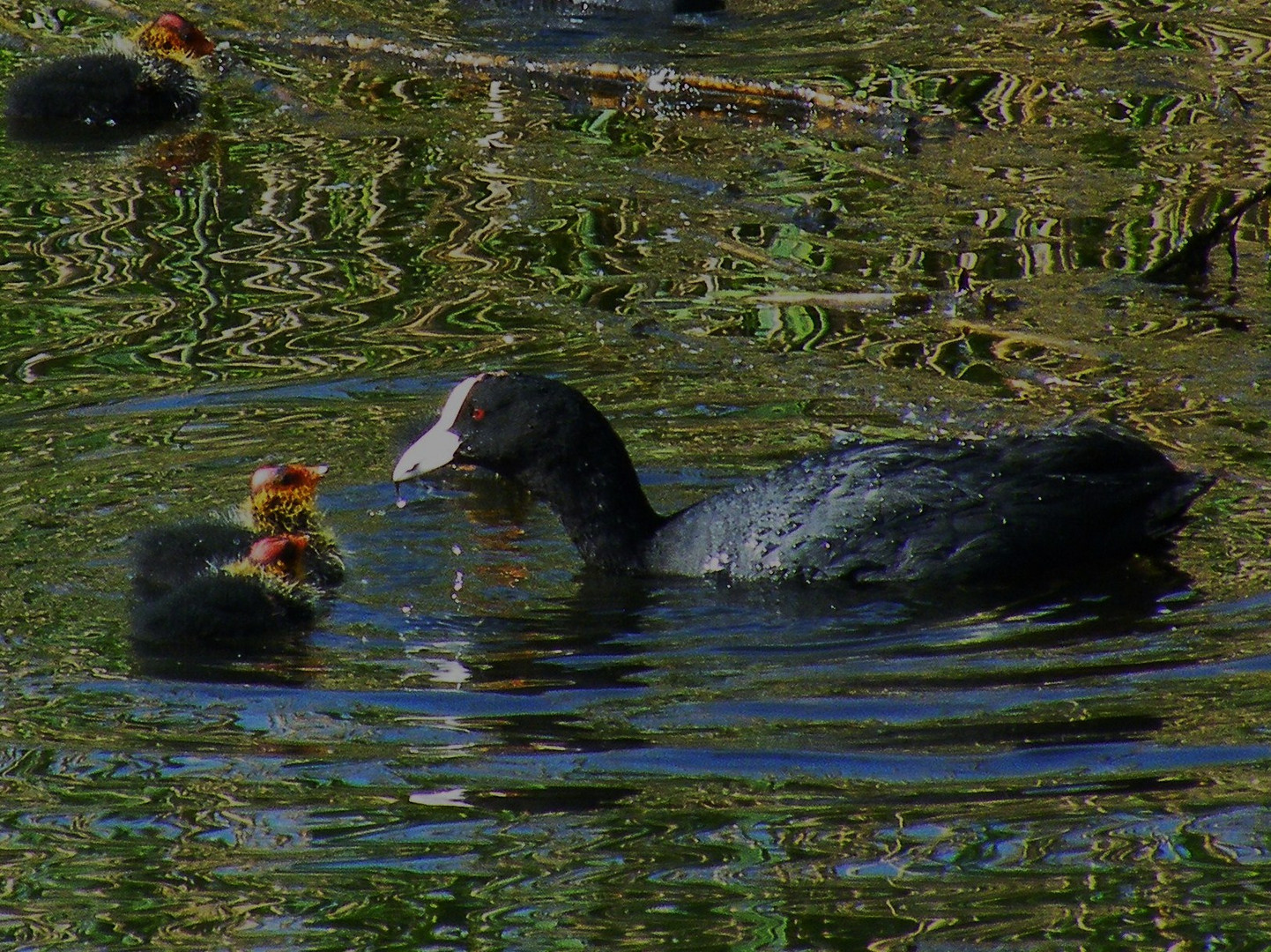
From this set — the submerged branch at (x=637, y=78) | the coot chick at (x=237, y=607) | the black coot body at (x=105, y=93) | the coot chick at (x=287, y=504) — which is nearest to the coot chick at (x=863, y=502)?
the coot chick at (x=287, y=504)

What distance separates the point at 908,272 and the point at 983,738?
10.5 ft

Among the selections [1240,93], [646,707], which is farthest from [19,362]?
[1240,93]

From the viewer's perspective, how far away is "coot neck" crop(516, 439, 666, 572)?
17.3 ft

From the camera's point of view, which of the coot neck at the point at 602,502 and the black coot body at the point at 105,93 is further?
the black coot body at the point at 105,93

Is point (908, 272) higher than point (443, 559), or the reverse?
point (908, 272)

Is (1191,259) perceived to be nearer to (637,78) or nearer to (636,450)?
(636,450)

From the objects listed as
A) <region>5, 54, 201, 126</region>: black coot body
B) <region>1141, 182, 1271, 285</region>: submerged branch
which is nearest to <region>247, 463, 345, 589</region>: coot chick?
<region>1141, 182, 1271, 285</region>: submerged branch

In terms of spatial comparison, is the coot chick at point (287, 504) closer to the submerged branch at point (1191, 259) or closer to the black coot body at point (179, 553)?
the black coot body at point (179, 553)

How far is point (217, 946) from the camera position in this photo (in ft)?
10.3

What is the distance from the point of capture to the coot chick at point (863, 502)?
5.04 metres

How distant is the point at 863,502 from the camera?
507 cm

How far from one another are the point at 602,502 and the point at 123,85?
4.70 meters

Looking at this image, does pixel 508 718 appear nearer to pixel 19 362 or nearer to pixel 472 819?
pixel 472 819

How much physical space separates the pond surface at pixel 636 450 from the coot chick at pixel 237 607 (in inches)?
4.4
